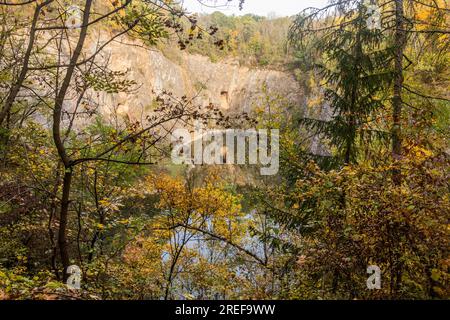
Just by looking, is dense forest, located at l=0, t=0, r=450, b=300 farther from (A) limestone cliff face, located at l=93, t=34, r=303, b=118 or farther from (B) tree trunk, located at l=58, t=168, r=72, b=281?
(A) limestone cliff face, located at l=93, t=34, r=303, b=118

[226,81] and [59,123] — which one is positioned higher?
[226,81]

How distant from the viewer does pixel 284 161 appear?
6773 mm

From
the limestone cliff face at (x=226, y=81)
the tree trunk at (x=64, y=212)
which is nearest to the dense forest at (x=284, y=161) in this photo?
the tree trunk at (x=64, y=212)

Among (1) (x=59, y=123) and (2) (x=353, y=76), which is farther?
(2) (x=353, y=76)

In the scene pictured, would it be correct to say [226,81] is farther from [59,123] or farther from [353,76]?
[59,123]

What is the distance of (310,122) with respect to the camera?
262 inches

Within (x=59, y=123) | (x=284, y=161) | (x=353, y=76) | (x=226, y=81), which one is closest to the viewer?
(x=59, y=123)

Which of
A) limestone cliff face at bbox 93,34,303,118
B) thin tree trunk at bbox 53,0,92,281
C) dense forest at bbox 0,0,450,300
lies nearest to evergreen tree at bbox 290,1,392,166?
dense forest at bbox 0,0,450,300

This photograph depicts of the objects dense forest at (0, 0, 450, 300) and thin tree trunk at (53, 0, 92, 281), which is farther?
thin tree trunk at (53, 0, 92, 281)

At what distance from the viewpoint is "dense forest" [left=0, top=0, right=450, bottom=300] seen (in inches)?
137

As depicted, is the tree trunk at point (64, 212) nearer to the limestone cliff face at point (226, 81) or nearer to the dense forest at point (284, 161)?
the dense forest at point (284, 161)

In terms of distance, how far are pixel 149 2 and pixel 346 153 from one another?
462 centimetres

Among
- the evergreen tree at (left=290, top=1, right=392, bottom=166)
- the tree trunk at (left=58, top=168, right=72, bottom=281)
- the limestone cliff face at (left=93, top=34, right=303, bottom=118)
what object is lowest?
the tree trunk at (left=58, top=168, right=72, bottom=281)

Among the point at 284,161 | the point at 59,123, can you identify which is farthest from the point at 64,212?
the point at 284,161
